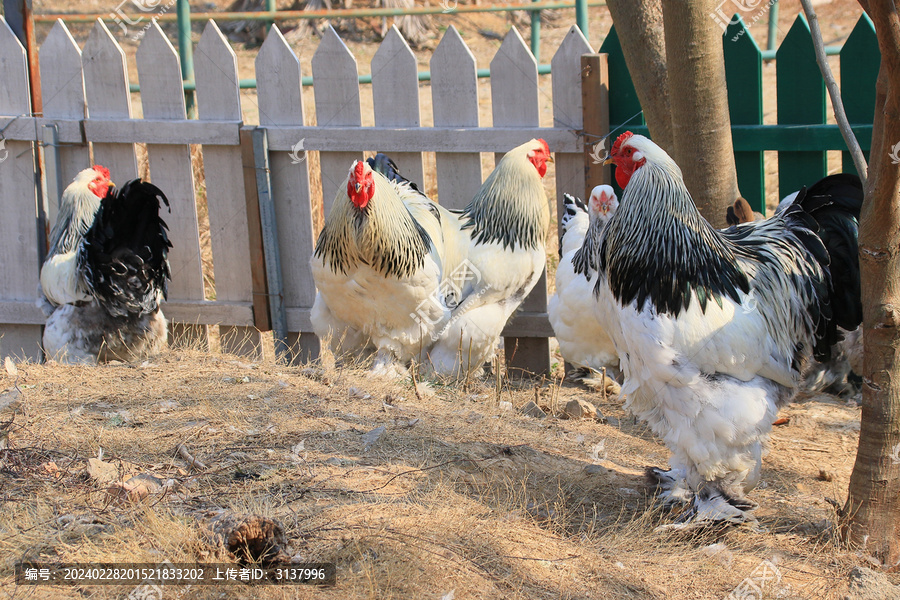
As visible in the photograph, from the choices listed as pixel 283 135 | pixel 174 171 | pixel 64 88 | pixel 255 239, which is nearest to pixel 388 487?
pixel 255 239

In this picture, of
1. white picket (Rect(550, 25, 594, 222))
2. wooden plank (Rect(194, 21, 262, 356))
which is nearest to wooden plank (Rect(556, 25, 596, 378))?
white picket (Rect(550, 25, 594, 222))

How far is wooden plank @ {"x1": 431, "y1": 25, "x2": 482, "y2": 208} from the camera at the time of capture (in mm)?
5461

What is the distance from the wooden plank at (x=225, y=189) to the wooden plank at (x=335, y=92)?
656 millimetres

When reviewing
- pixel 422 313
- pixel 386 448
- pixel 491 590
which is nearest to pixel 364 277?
pixel 422 313

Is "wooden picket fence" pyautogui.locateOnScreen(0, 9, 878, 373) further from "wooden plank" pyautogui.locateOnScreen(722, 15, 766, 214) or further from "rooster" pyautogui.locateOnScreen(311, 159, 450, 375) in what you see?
"rooster" pyautogui.locateOnScreen(311, 159, 450, 375)

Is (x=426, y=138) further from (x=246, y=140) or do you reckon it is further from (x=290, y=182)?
(x=246, y=140)

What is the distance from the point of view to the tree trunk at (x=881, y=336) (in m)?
2.71

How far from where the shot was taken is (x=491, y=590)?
2529mm

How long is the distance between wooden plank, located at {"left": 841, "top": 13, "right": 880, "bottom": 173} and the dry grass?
1.93 metres

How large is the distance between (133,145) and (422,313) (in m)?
3.08

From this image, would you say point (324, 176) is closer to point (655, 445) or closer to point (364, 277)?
point (364, 277)

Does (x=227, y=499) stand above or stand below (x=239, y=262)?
below

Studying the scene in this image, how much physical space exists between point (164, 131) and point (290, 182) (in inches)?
42.2

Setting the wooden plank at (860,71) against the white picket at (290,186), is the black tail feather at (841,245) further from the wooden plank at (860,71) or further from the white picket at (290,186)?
the white picket at (290,186)
